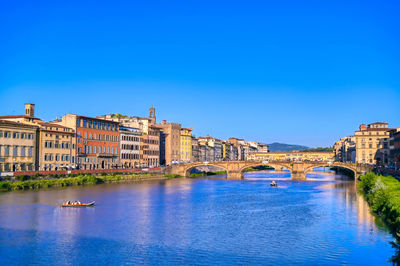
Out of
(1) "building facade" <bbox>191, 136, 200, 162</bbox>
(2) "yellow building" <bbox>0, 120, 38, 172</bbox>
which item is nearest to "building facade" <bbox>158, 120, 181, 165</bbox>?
(1) "building facade" <bbox>191, 136, 200, 162</bbox>

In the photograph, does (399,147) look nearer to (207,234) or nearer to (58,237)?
(207,234)

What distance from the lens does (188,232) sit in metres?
34.8

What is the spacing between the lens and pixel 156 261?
26.6 meters

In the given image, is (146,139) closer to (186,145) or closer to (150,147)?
(150,147)

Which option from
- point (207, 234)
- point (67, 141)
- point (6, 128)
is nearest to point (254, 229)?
point (207, 234)

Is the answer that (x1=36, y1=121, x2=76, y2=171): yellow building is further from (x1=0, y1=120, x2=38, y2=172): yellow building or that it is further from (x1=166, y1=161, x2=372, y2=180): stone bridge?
(x1=166, y1=161, x2=372, y2=180): stone bridge

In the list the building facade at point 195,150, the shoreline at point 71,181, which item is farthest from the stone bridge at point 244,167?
the building facade at point 195,150

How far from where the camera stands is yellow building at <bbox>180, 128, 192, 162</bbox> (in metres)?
132

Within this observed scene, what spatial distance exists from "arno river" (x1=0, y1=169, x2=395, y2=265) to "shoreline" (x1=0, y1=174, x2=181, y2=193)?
5.70 metres

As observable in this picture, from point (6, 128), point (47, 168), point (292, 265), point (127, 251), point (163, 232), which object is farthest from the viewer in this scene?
point (47, 168)

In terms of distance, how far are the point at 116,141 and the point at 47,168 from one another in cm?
2230

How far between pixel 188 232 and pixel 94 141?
58.6m

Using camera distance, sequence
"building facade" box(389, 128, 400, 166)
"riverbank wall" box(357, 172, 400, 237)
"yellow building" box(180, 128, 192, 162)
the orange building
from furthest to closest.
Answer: "yellow building" box(180, 128, 192, 162) → the orange building → "building facade" box(389, 128, 400, 166) → "riverbank wall" box(357, 172, 400, 237)

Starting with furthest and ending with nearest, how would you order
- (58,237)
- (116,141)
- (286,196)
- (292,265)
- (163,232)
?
(116,141) → (286,196) → (163,232) → (58,237) → (292,265)
